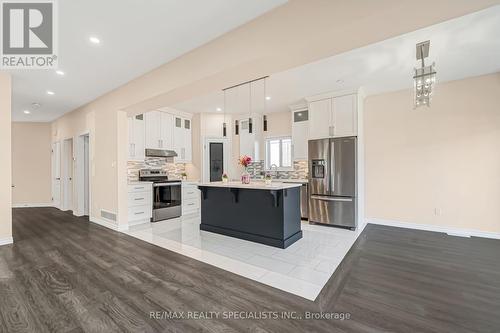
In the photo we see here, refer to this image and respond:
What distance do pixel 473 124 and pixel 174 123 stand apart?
6.82 meters

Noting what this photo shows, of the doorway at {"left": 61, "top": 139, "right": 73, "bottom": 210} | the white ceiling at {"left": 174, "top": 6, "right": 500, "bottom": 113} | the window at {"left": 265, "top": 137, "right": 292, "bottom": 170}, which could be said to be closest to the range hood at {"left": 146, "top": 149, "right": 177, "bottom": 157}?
the white ceiling at {"left": 174, "top": 6, "right": 500, "bottom": 113}

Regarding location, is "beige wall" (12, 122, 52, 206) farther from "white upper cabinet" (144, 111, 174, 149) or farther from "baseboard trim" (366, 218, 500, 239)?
"baseboard trim" (366, 218, 500, 239)

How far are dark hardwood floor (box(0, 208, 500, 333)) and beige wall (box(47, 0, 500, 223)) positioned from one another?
1.96 m

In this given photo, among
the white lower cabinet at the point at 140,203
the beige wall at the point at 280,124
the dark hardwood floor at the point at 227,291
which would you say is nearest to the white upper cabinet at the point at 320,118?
the beige wall at the point at 280,124

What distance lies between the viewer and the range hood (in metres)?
5.74

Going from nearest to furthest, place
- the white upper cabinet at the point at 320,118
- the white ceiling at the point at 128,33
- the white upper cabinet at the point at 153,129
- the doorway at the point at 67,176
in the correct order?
the white ceiling at the point at 128,33 → the white upper cabinet at the point at 320,118 → the white upper cabinet at the point at 153,129 → the doorway at the point at 67,176

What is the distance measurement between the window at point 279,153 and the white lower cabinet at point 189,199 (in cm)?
227

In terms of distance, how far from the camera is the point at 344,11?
74.0 inches

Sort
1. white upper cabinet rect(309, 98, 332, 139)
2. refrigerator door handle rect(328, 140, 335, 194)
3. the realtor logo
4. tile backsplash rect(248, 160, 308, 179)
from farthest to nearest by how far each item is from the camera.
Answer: tile backsplash rect(248, 160, 308, 179) < white upper cabinet rect(309, 98, 332, 139) < refrigerator door handle rect(328, 140, 335, 194) < the realtor logo

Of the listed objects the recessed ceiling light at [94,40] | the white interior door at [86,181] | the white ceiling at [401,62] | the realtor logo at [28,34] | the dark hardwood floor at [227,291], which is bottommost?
Result: the dark hardwood floor at [227,291]

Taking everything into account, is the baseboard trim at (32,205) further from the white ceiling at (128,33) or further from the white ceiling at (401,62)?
the white ceiling at (401,62)

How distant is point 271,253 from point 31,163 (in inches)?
361

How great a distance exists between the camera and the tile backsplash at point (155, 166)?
18.6 ft

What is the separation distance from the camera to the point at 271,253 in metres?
3.36
